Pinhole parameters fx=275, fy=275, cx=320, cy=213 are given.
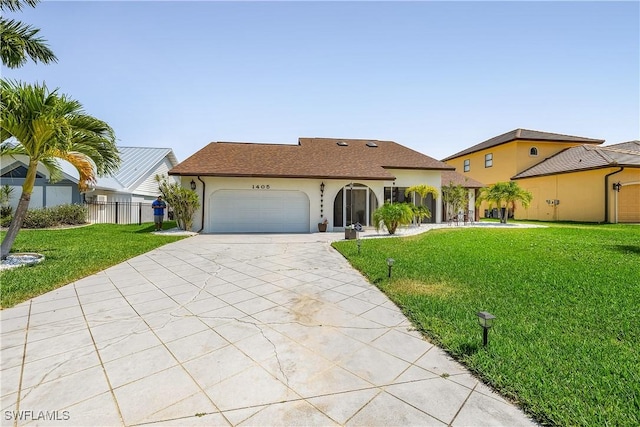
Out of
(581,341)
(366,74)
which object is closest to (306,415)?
(581,341)

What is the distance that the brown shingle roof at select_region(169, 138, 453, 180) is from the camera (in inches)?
587

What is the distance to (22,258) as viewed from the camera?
25.0 feet

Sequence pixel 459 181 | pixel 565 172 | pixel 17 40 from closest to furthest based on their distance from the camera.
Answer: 1. pixel 17 40
2. pixel 459 181
3. pixel 565 172

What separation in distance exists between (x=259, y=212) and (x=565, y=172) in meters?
21.7

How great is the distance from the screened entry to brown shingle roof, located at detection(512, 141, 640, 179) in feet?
50.2

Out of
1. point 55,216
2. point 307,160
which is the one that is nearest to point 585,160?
point 307,160

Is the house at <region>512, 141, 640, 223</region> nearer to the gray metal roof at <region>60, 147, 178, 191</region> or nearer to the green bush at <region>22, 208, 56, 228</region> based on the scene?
the gray metal roof at <region>60, 147, 178, 191</region>

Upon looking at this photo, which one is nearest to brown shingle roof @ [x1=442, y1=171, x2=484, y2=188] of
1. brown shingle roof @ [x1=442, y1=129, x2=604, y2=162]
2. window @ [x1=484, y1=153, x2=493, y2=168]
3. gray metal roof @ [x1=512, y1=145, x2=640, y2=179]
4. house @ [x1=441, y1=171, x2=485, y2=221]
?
house @ [x1=441, y1=171, x2=485, y2=221]

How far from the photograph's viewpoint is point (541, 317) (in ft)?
12.9

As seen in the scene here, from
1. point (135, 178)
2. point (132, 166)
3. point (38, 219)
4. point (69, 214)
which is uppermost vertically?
point (132, 166)

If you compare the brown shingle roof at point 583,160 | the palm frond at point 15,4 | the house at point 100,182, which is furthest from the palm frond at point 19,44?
the brown shingle roof at point 583,160

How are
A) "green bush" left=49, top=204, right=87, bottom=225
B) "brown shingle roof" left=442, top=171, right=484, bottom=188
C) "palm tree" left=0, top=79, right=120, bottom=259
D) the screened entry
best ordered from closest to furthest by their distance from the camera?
"palm tree" left=0, top=79, right=120, bottom=259, "green bush" left=49, top=204, right=87, bottom=225, the screened entry, "brown shingle roof" left=442, top=171, right=484, bottom=188

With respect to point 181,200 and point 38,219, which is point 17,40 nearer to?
point 181,200

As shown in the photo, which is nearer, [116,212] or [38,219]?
[38,219]
